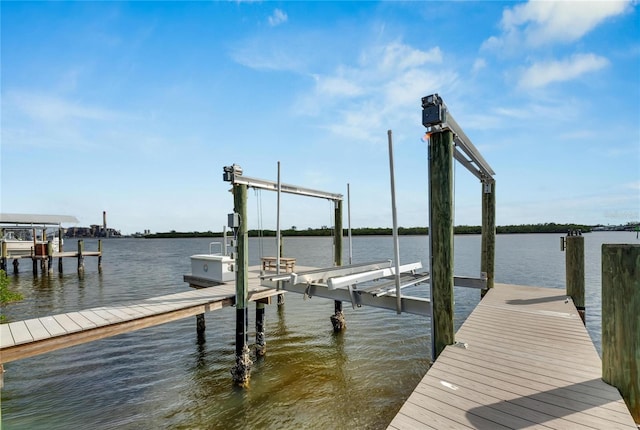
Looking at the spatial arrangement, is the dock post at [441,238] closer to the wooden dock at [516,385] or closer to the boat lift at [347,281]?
the wooden dock at [516,385]

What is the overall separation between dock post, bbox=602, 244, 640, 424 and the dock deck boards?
8.04 metres

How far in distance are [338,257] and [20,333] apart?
9.75 meters

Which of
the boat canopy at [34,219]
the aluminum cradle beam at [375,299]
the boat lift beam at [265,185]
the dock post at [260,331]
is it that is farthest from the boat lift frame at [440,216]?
the boat canopy at [34,219]

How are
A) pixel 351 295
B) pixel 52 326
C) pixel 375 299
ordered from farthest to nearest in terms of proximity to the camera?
pixel 351 295
pixel 375 299
pixel 52 326

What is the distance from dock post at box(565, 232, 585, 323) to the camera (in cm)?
862

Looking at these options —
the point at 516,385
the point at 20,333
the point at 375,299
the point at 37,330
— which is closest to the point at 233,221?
the point at 375,299

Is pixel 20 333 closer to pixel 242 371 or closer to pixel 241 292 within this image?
pixel 241 292

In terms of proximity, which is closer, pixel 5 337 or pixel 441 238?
pixel 441 238

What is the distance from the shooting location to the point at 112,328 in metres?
7.02

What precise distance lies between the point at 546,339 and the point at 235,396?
22.3 feet

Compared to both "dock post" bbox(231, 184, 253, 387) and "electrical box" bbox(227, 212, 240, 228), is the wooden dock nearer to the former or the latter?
"dock post" bbox(231, 184, 253, 387)

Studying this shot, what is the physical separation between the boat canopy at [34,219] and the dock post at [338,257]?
37.7 metres

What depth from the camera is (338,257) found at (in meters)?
13.7

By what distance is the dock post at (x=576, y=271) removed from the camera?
28.3 feet
